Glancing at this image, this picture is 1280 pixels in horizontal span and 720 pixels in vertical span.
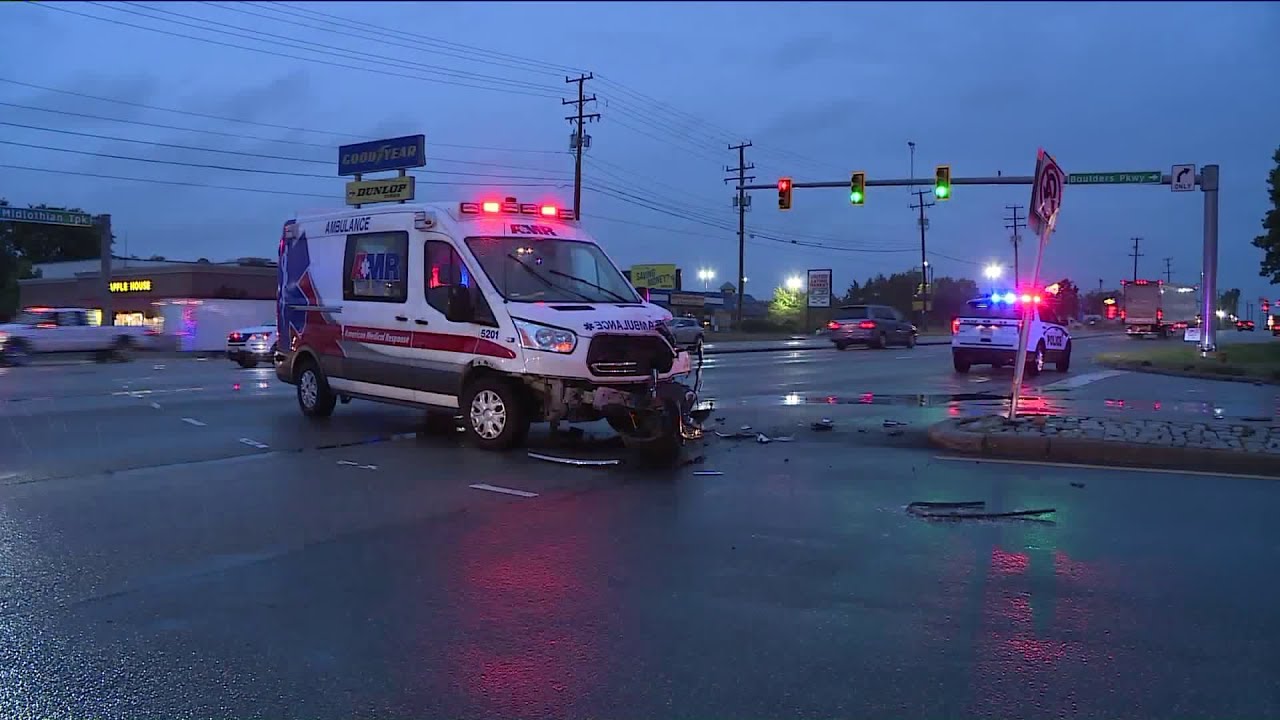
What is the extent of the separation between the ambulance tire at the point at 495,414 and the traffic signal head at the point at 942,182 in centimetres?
2092

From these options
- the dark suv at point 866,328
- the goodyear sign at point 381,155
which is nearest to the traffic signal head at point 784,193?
the dark suv at point 866,328

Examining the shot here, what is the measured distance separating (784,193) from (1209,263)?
11.6 metres

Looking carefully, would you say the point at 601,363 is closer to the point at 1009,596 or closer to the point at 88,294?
the point at 1009,596

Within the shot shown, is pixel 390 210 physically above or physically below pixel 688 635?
above

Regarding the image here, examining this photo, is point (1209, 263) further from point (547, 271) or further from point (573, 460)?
point (573, 460)

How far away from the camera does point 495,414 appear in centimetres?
984

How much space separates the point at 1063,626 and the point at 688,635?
184 centimetres

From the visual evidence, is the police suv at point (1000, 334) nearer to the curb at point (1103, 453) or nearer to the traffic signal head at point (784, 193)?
the traffic signal head at point (784, 193)

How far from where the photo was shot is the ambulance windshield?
10.0 meters

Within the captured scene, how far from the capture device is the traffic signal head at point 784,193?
2992cm

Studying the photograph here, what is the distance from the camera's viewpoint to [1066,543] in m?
6.32

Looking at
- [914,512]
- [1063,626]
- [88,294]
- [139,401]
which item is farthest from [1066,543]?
[88,294]

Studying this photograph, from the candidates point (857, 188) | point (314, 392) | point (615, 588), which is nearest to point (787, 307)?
point (857, 188)

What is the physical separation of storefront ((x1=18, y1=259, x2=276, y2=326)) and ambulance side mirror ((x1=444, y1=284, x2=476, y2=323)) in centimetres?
4146
